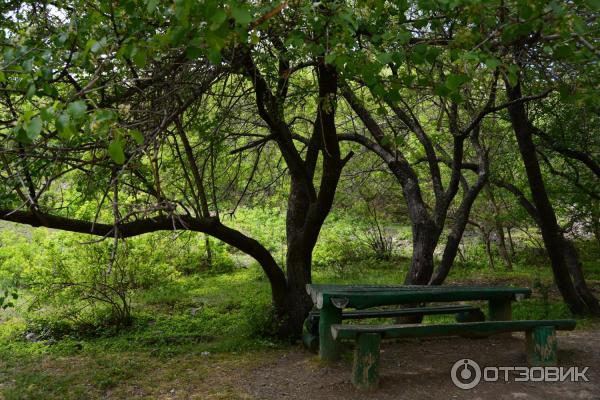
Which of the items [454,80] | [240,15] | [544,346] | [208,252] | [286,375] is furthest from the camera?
[208,252]

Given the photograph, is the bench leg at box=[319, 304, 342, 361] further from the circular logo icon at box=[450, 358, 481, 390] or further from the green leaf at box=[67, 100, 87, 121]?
the green leaf at box=[67, 100, 87, 121]

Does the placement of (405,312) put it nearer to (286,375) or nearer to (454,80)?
(286,375)

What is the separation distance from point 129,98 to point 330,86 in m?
1.94

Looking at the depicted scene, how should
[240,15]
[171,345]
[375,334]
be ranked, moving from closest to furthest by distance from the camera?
[240,15], [375,334], [171,345]

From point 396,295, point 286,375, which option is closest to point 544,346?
point 396,295

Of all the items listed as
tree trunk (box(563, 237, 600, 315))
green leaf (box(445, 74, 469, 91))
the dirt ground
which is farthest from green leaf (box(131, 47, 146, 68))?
tree trunk (box(563, 237, 600, 315))

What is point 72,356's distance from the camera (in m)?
6.61

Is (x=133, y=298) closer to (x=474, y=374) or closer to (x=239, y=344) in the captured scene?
(x=239, y=344)

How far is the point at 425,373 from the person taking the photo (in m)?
4.80

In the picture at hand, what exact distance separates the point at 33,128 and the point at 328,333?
3.85 meters

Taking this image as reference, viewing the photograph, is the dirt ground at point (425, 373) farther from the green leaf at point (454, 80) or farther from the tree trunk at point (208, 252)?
the tree trunk at point (208, 252)

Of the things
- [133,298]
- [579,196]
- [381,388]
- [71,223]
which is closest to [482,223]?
[579,196]

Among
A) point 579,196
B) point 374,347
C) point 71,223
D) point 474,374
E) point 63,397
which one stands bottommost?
point 63,397

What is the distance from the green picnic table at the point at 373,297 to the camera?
15.9ft
